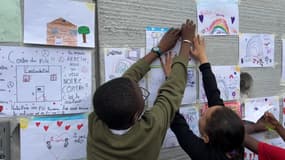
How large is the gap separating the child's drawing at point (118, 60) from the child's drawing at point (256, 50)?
674mm

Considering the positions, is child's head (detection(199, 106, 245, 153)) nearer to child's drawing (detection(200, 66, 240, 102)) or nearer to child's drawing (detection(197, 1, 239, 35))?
child's drawing (detection(200, 66, 240, 102))

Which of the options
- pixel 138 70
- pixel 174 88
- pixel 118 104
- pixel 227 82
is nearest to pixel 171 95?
pixel 174 88

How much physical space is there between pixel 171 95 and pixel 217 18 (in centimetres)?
61

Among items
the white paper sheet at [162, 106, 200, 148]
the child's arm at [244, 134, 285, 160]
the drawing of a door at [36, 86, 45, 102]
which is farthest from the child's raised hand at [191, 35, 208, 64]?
the drawing of a door at [36, 86, 45, 102]

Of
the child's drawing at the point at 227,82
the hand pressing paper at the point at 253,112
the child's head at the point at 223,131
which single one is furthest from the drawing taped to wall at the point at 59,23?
the hand pressing paper at the point at 253,112

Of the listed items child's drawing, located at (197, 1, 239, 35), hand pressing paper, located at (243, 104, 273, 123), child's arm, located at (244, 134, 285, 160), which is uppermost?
child's drawing, located at (197, 1, 239, 35)

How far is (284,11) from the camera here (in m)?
2.24

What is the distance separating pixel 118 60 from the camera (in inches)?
63.1

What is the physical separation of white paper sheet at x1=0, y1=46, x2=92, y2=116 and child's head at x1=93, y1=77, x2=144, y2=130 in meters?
0.23

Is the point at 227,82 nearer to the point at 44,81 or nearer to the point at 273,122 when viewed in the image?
the point at 273,122

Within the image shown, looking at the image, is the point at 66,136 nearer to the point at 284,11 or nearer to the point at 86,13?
the point at 86,13

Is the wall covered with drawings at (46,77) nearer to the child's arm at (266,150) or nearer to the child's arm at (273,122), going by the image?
the child's arm at (266,150)

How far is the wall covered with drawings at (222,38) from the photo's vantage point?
1613 mm

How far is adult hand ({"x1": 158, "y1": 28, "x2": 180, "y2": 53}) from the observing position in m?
1.70
